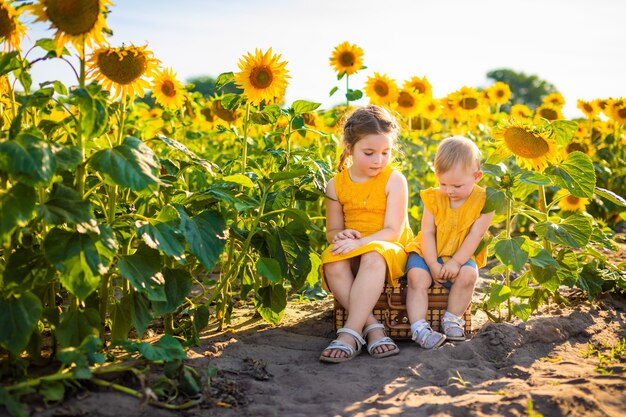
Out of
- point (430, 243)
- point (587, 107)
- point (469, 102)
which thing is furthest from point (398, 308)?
point (587, 107)

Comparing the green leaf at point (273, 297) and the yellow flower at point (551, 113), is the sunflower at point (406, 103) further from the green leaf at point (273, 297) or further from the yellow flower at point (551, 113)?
the green leaf at point (273, 297)

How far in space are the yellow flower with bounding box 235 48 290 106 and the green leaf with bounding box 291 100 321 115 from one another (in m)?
0.12

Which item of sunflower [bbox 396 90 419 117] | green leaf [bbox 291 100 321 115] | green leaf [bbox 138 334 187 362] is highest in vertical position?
sunflower [bbox 396 90 419 117]

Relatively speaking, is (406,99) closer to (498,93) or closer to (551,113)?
(551,113)

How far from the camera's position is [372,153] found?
11.5 ft

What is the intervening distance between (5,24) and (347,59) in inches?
112

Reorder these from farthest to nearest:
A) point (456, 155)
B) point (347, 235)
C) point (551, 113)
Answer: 1. point (551, 113)
2. point (347, 235)
3. point (456, 155)

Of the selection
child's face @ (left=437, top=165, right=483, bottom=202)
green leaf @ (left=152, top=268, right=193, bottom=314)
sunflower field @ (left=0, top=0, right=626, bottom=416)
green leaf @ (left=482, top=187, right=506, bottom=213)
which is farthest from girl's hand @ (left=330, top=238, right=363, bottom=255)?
green leaf @ (left=152, top=268, right=193, bottom=314)

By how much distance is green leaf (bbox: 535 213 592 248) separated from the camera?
333cm

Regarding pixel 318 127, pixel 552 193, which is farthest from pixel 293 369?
pixel 552 193

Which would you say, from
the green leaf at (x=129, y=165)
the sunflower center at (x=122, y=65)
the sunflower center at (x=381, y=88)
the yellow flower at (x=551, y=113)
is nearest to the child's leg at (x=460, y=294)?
the green leaf at (x=129, y=165)

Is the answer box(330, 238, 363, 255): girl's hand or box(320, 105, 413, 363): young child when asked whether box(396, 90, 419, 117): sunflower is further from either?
box(330, 238, 363, 255): girl's hand

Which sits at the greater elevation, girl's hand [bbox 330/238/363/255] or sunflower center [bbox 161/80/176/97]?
sunflower center [bbox 161/80/176/97]

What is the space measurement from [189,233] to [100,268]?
1.31 feet
